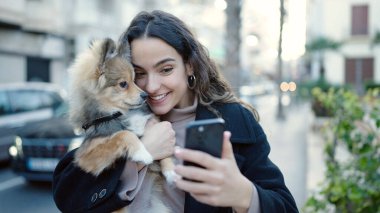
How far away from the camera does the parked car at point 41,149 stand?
289 inches

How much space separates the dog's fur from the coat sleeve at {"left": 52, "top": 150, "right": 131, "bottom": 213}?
3cm

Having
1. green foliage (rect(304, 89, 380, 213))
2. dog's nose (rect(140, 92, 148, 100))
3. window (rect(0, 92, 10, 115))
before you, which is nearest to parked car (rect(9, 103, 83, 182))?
window (rect(0, 92, 10, 115))

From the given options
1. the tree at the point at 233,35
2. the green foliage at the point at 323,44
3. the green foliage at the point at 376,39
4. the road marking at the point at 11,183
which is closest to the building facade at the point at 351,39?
the green foliage at the point at 376,39

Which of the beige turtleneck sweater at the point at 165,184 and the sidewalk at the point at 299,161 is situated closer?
the beige turtleneck sweater at the point at 165,184

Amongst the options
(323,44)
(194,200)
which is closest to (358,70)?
(323,44)

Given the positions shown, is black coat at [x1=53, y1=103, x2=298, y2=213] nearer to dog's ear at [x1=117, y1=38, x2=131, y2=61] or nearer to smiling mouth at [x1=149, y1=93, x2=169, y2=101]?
smiling mouth at [x1=149, y1=93, x2=169, y2=101]

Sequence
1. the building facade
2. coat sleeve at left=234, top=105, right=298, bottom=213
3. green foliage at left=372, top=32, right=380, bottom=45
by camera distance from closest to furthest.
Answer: coat sleeve at left=234, top=105, right=298, bottom=213 < green foliage at left=372, top=32, right=380, bottom=45 < the building facade

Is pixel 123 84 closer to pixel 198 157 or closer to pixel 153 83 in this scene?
pixel 153 83

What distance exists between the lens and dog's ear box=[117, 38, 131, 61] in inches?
72.6

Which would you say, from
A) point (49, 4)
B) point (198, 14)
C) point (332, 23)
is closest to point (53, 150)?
point (49, 4)

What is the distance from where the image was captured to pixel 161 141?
1.78 metres

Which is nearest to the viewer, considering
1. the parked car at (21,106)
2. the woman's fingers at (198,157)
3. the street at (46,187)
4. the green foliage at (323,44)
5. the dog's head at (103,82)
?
the woman's fingers at (198,157)

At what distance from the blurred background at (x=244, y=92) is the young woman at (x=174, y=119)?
406 millimetres

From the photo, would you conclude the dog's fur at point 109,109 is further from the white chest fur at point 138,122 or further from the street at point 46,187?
the street at point 46,187
